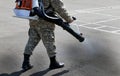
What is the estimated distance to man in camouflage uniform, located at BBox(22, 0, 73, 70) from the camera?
6.31 meters

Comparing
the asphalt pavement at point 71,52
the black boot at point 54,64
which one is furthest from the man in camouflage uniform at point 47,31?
the asphalt pavement at point 71,52

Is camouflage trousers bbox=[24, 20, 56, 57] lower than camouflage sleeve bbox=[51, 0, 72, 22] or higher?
lower

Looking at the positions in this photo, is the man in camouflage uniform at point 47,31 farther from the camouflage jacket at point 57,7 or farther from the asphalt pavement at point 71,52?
the asphalt pavement at point 71,52

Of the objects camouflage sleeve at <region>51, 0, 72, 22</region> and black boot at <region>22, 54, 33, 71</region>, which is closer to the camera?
camouflage sleeve at <region>51, 0, 72, 22</region>

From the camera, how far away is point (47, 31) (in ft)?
21.2

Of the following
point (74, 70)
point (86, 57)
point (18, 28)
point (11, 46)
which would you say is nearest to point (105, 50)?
point (86, 57)

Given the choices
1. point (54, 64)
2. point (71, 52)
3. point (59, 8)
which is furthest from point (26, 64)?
point (71, 52)

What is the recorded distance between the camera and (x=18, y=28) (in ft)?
37.5

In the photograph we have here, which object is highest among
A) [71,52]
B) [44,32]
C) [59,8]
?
[59,8]

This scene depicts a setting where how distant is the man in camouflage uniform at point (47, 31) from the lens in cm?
631

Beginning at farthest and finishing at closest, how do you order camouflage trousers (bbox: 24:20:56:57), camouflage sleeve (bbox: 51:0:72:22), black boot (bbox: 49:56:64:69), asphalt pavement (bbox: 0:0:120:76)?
black boot (bbox: 49:56:64:69) → asphalt pavement (bbox: 0:0:120:76) → camouflage trousers (bbox: 24:20:56:57) → camouflage sleeve (bbox: 51:0:72:22)

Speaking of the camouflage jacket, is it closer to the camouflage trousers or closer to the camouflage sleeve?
the camouflage sleeve

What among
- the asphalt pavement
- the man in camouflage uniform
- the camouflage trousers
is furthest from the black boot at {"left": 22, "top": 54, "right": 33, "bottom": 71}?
the camouflage trousers

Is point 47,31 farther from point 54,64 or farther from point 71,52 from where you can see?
point 71,52
